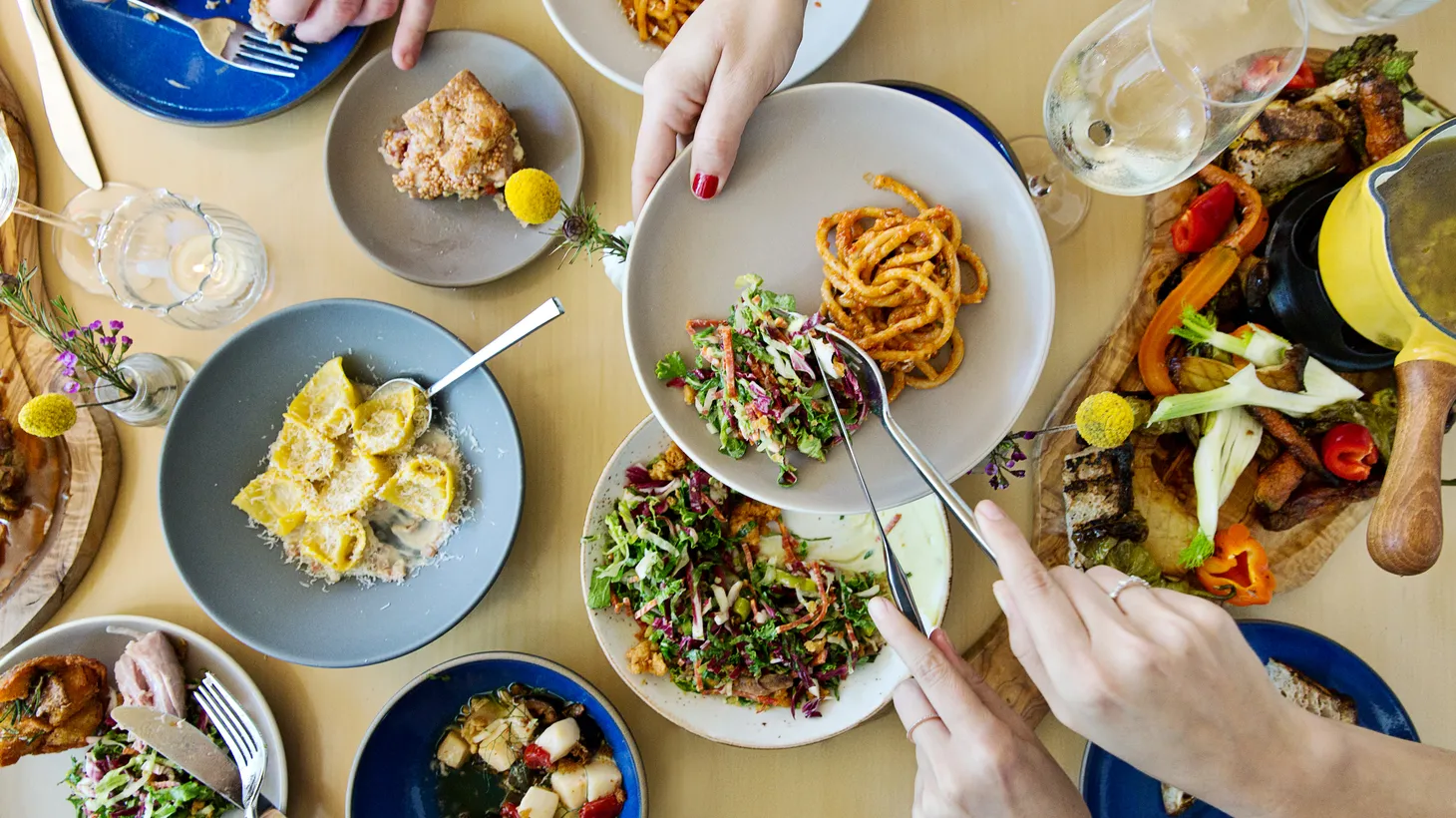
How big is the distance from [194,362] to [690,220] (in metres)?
1.26

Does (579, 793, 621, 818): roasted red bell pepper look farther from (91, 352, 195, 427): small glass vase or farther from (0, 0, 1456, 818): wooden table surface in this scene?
(91, 352, 195, 427): small glass vase

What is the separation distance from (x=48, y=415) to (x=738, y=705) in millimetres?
1400

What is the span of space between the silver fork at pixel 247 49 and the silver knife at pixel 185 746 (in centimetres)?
136

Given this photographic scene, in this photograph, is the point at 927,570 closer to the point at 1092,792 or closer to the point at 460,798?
the point at 1092,792

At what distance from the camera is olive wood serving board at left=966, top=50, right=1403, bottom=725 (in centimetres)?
156

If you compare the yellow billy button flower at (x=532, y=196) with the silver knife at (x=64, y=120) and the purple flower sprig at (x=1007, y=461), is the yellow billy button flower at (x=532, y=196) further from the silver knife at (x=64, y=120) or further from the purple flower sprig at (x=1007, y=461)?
the silver knife at (x=64, y=120)

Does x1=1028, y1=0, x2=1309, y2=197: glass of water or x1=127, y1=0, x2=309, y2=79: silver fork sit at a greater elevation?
x1=1028, y1=0, x2=1309, y2=197: glass of water

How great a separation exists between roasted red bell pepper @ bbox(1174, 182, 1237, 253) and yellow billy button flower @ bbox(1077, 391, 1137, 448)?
1.40ft

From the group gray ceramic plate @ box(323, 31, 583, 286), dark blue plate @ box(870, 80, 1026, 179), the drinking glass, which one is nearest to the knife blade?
gray ceramic plate @ box(323, 31, 583, 286)

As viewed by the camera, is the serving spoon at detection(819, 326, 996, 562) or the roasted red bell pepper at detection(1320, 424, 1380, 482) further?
the roasted red bell pepper at detection(1320, 424, 1380, 482)

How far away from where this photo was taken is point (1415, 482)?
1.27m

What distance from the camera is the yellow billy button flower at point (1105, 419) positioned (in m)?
1.34

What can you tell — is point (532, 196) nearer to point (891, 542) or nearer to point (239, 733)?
point (891, 542)

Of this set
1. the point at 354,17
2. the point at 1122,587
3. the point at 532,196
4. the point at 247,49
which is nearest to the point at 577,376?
the point at 532,196
